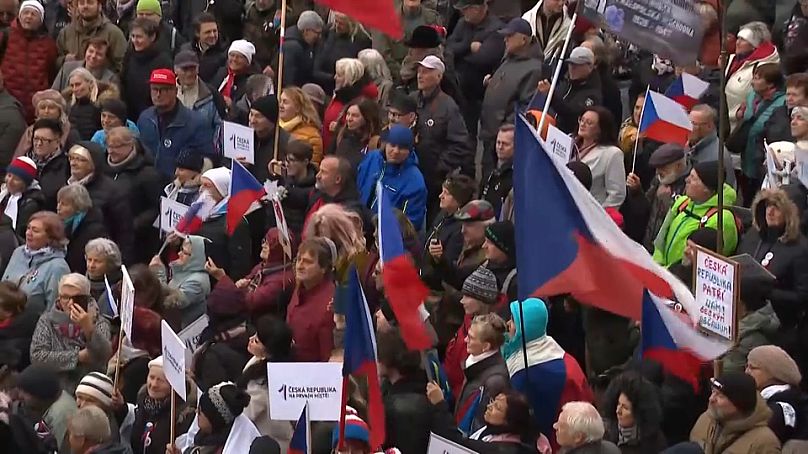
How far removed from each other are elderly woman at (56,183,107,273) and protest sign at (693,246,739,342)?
511 centimetres

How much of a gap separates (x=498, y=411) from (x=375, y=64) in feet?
20.7

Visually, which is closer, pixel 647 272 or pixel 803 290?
pixel 647 272

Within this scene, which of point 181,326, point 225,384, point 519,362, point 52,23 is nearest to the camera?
point 225,384

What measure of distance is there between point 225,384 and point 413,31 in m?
6.62

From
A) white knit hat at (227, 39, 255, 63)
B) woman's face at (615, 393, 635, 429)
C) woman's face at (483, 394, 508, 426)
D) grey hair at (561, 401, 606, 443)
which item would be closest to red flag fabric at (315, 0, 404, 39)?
woman's face at (483, 394, 508, 426)

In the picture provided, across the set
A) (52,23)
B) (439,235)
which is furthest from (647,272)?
(52,23)

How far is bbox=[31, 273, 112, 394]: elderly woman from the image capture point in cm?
1138

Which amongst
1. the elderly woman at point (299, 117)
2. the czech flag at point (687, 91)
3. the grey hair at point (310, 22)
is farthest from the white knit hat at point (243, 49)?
the czech flag at point (687, 91)

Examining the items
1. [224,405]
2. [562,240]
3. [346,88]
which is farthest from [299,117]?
[562,240]

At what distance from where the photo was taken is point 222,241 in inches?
510

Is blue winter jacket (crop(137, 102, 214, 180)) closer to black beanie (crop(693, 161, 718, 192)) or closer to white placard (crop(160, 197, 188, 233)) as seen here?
white placard (crop(160, 197, 188, 233))

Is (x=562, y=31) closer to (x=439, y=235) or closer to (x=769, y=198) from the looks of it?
(x=439, y=235)

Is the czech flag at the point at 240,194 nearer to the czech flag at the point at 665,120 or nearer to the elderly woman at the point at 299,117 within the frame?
the elderly woman at the point at 299,117

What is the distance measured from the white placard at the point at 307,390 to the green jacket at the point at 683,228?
9.75ft
